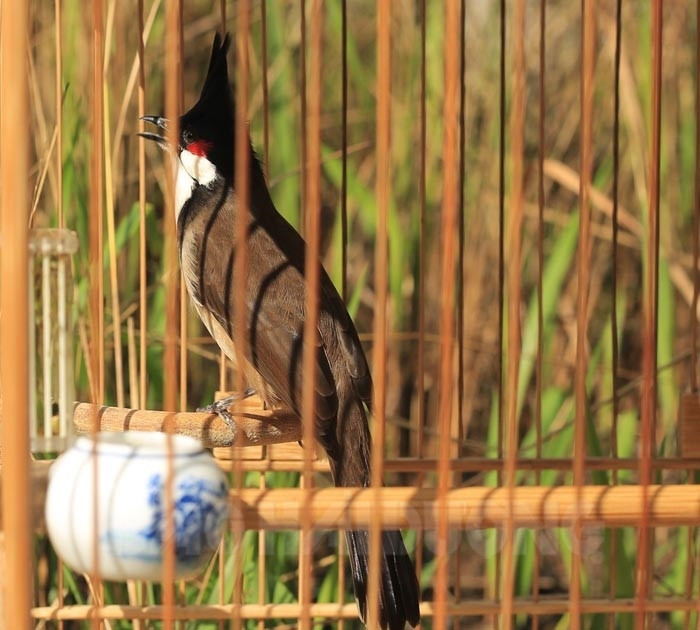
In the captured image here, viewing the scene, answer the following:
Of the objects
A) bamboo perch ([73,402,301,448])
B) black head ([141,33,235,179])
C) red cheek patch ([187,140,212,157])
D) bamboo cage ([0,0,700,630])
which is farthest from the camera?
red cheek patch ([187,140,212,157])

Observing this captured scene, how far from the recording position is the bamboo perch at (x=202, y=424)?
1406 mm

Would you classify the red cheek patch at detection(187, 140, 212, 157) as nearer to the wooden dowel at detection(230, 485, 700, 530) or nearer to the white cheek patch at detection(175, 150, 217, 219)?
the white cheek patch at detection(175, 150, 217, 219)

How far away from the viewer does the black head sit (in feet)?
6.47

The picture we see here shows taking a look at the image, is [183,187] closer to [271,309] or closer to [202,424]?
[271,309]

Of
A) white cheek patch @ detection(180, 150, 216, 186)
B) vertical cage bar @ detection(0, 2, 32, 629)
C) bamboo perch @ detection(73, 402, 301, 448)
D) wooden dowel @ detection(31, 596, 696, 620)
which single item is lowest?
wooden dowel @ detection(31, 596, 696, 620)

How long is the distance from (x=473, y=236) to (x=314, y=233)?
→ 186 cm

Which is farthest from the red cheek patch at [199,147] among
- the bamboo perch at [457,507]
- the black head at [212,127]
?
the bamboo perch at [457,507]

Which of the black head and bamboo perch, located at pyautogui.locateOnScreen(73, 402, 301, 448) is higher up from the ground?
the black head

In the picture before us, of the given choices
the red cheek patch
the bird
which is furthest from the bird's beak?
the red cheek patch

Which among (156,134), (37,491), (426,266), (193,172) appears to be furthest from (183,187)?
(37,491)

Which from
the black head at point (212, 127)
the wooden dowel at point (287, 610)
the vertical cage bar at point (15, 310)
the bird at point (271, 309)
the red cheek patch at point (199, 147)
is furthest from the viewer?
the red cheek patch at point (199, 147)

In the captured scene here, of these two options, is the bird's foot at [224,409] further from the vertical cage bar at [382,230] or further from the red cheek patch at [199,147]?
the vertical cage bar at [382,230]

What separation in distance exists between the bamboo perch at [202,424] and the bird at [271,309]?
0.05 meters

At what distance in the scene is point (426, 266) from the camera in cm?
273
